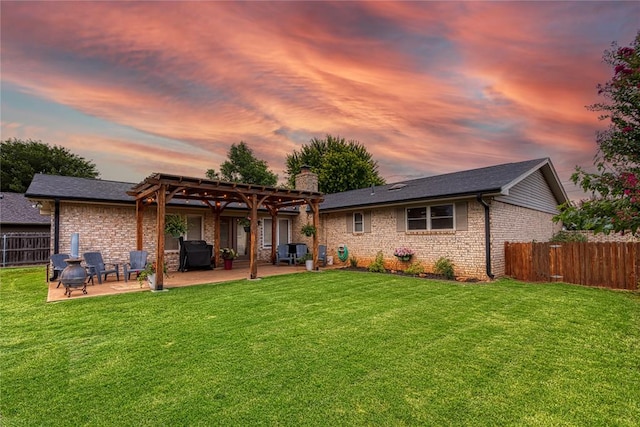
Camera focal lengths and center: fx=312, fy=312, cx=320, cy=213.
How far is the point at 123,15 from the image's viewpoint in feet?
26.1

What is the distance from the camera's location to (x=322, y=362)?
3570mm

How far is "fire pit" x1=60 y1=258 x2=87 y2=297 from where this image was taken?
7.43 metres

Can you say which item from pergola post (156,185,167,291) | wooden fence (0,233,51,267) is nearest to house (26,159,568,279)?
pergola post (156,185,167,291)

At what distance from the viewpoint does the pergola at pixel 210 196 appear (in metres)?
8.35

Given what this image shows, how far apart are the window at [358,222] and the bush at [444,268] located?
3931 mm

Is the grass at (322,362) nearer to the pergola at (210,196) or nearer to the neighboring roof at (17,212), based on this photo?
the pergola at (210,196)

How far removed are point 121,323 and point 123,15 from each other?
760 centimetres

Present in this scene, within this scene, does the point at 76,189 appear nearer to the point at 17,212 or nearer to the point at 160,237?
the point at 160,237

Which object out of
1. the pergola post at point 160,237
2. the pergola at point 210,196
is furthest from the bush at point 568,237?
the pergola post at point 160,237

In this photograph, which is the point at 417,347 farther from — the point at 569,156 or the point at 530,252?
the point at 569,156

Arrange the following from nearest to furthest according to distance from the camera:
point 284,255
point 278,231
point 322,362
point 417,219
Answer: point 322,362 → point 417,219 → point 284,255 → point 278,231

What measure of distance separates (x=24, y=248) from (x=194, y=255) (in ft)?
37.1

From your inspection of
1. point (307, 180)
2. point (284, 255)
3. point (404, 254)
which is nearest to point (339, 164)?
point (307, 180)

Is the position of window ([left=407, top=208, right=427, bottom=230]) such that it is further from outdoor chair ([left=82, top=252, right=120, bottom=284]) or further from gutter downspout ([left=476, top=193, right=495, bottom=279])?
outdoor chair ([left=82, top=252, right=120, bottom=284])
